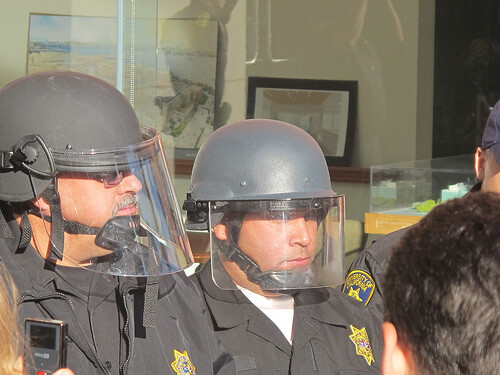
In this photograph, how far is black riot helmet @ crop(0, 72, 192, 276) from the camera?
1596 mm

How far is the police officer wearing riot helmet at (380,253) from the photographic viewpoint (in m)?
2.20

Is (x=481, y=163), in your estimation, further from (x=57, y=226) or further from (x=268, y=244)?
(x=57, y=226)

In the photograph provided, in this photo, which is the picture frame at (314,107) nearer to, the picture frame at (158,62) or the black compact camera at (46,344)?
the picture frame at (158,62)

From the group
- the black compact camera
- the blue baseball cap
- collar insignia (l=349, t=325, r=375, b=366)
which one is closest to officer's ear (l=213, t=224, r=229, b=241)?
collar insignia (l=349, t=325, r=375, b=366)

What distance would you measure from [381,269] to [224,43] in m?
2.65

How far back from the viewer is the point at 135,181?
168cm

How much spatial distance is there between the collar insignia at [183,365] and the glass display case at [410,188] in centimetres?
242

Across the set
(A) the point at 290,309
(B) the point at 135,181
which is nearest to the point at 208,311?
(A) the point at 290,309

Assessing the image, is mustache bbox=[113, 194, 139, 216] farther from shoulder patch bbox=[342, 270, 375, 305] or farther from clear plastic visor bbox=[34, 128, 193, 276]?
shoulder patch bbox=[342, 270, 375, 305]

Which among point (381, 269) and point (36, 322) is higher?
point (36, 322)

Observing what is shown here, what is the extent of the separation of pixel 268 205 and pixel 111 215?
1.59ft

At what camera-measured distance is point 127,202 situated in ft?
5.46

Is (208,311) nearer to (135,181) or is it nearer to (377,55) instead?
(135,181)

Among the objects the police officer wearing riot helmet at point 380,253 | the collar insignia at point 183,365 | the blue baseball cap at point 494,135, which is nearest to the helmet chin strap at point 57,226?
the collar insignia at point 183,365
